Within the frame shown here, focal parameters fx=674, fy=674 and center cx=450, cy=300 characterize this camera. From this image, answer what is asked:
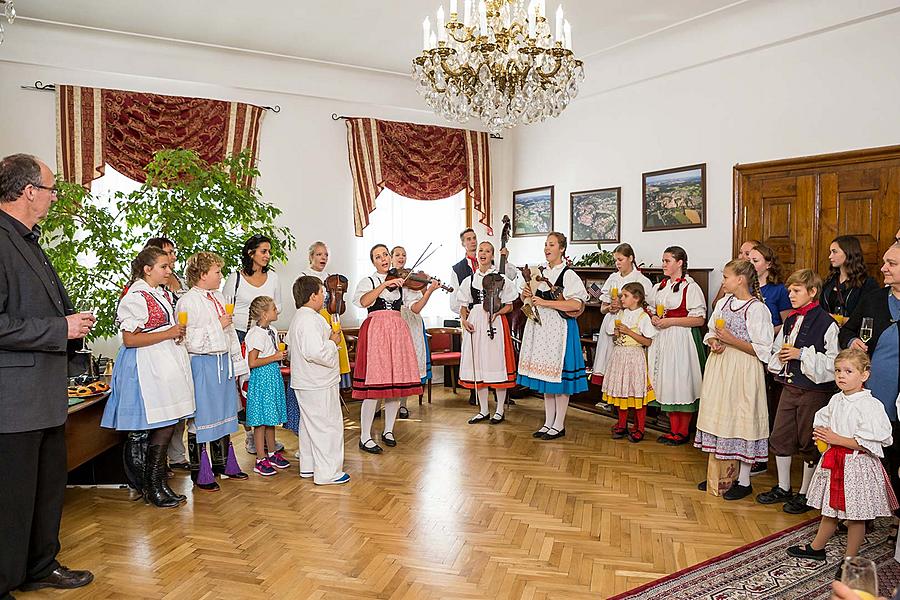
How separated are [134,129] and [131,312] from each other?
3.22 meters

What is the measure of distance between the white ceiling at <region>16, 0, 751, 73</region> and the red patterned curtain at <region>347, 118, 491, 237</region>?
111 centimetres

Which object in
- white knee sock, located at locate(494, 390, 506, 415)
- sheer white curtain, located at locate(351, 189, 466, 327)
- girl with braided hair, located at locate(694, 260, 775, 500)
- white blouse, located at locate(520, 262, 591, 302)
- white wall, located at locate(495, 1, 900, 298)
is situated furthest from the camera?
A: sheer white curtain, located at locate(351, 189, 466, 327)

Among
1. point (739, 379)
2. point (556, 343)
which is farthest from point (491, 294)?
point (739, 379)

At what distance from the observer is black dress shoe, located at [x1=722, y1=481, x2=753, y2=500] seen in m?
4.30

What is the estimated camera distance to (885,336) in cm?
360

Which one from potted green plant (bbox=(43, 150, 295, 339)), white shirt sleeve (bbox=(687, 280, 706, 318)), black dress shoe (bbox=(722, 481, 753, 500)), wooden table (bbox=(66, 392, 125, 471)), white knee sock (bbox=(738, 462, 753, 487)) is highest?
potted green plant (bbox=(43, 150, 295, 339))

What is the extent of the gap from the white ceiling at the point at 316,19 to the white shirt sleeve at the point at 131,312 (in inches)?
112

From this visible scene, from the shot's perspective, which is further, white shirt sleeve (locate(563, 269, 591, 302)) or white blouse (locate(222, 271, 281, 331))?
white shirt sleeve (locate(563, 269, 591, 302))

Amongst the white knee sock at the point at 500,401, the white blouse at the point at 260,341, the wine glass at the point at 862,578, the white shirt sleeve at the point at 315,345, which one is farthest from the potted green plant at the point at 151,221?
the wine glass at the point at 862,578

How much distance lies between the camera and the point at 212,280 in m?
4.32

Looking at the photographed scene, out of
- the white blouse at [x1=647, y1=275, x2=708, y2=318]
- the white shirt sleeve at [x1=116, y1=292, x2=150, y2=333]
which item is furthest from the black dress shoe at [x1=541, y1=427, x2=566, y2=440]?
the white shirt sleeve at [x1=116, y1=292, x2=150, y2=333]

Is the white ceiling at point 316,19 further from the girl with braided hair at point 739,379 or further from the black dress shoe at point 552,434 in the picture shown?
the black dress shoe at point 552,434

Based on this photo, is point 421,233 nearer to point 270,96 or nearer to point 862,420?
point 270,96

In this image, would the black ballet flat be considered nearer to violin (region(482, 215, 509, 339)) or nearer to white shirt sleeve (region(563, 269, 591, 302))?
violin (region(482, 215, 509, 339))
